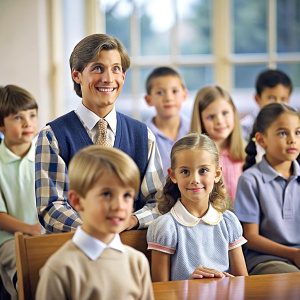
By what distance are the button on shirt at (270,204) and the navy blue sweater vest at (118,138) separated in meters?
0.57

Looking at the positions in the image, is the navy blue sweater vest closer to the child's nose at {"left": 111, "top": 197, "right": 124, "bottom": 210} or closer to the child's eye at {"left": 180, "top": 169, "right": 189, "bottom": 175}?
the child's eye at {"left": 180, "top": 169, "right": 189, "bottom": 175}

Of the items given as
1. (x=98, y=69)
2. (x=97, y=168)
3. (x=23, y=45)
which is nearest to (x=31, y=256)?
(x=97, y=168)

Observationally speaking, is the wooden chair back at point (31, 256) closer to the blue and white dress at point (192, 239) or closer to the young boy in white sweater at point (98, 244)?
the young boy in white sweater at point (98, 244)

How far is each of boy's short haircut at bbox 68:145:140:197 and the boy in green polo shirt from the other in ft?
5.03

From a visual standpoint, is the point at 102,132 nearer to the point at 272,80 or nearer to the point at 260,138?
the point at 260,138

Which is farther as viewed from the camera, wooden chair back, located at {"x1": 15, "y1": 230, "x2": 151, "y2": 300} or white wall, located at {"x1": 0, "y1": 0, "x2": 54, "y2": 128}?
white wall, located at {"x1": 0, "y1": 0, "x2": 54, "y2": 128}

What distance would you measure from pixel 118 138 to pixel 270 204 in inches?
32.1

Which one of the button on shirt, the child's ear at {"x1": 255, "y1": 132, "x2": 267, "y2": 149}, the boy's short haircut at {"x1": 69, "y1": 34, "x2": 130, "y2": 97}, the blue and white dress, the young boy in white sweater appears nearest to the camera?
the young boy in white sweater

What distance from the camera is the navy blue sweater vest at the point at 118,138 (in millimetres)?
2160

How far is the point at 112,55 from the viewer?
7.10ft

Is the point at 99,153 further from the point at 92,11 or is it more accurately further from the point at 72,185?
the point at 92,11

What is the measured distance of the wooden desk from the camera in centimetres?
155

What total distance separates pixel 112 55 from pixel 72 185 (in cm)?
85

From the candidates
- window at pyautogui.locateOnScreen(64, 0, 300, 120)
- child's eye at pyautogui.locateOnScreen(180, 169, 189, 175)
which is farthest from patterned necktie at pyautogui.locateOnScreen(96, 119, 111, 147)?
window at pyautogui.locateOnScreen(64, 0, 300, 120)
